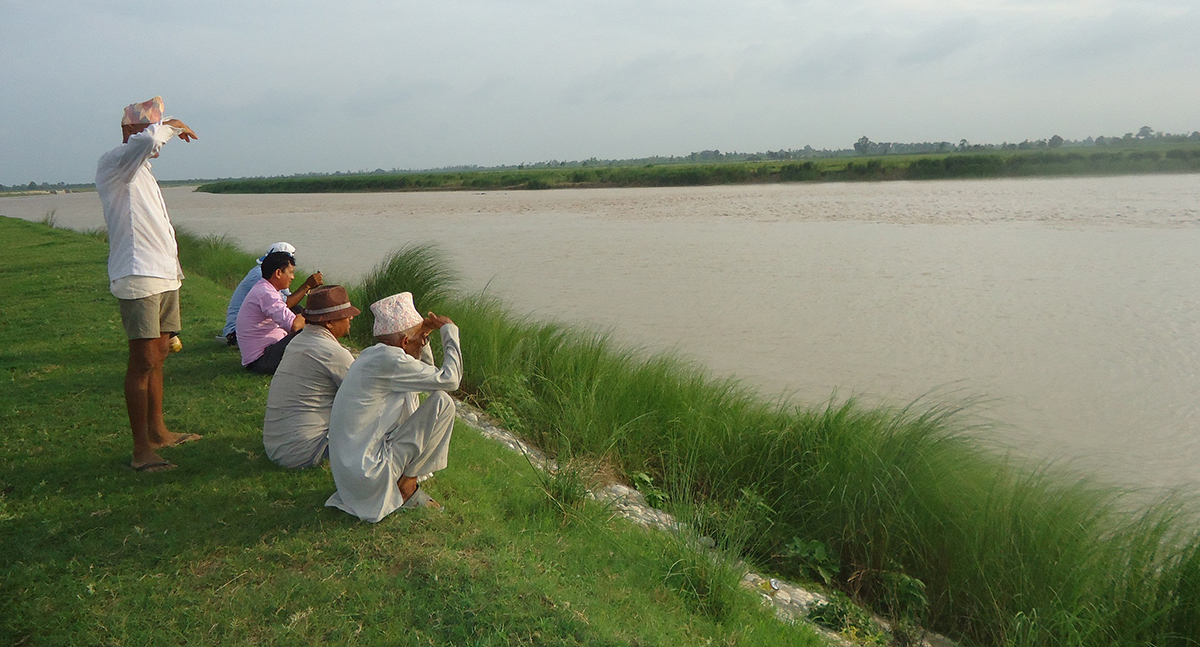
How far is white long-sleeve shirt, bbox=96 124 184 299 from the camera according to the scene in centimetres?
385

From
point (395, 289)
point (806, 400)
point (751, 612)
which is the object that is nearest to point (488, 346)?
point (395, 289)

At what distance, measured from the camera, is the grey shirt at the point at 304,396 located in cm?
402

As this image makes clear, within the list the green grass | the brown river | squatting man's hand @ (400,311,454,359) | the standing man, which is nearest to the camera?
the green grass

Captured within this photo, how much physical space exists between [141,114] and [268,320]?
222 centimetres

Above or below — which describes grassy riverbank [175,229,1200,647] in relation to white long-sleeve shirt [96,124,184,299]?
below

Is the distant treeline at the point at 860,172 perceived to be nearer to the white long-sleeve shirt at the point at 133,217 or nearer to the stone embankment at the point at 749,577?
the stone embankment at the point at 749,577

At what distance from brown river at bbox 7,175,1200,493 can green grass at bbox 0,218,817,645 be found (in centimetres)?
272

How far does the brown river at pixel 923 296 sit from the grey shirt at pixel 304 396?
11.4ft

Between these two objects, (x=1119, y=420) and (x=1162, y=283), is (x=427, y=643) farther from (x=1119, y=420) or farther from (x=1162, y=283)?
(x=1162, y=283)

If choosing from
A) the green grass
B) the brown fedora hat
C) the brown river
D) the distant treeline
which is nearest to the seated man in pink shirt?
the green grass

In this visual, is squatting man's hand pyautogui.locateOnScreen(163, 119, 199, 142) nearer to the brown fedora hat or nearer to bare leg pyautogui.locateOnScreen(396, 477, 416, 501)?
the brown fedora hat

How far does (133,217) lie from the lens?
3961mm

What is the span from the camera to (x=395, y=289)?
29.7ft

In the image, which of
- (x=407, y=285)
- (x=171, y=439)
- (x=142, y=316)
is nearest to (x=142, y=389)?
(x=142, y=316)
